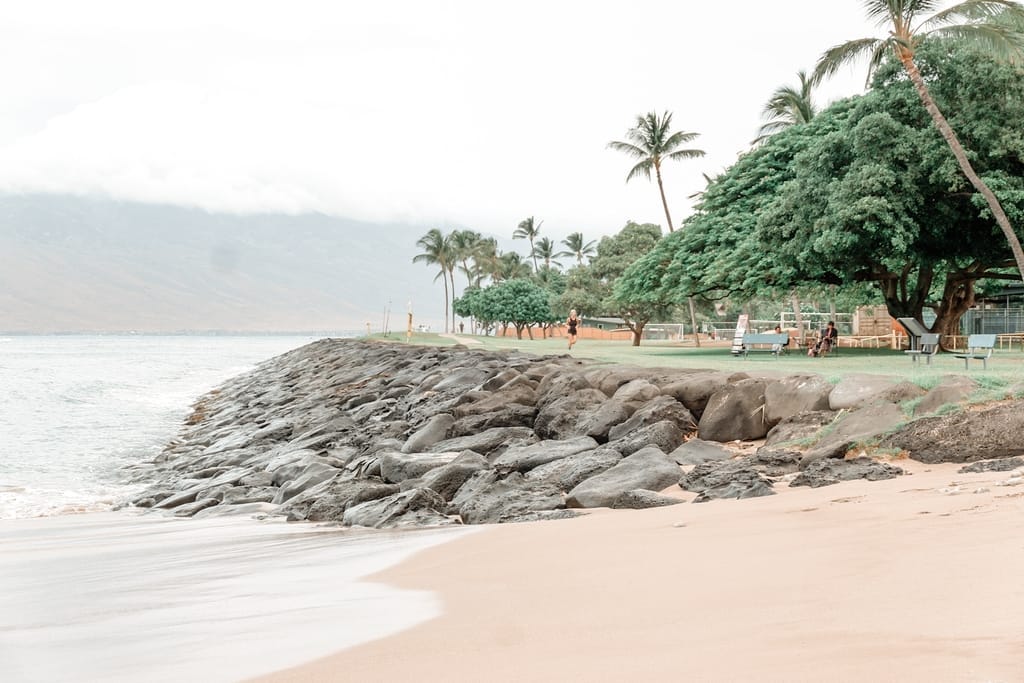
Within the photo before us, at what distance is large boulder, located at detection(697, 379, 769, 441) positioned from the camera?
9000 mm

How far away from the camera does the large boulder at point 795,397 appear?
8742 millimetres

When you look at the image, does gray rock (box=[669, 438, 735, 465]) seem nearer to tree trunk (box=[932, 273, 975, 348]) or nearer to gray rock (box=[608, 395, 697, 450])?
gray rock (box=[608, 395, 697, 450])

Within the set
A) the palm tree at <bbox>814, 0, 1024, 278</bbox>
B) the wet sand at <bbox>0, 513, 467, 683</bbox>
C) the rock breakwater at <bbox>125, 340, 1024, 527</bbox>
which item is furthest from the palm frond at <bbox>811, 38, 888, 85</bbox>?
the wet sand at <bbox>0, 513, 467, 683</bbox>

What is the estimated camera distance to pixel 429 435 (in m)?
11.6

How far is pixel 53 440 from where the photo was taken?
18.9 metres

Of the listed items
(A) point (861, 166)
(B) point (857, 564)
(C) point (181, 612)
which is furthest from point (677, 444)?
(A) point (861, 166)

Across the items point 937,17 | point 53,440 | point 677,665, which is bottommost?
point 53,440

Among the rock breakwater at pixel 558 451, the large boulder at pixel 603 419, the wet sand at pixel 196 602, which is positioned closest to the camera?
the wet sand at pixel 196 602

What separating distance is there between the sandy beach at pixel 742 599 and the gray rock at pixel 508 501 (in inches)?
47.9

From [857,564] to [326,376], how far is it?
26.9 m

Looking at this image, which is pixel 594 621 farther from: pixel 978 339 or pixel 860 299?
pixel 860 299

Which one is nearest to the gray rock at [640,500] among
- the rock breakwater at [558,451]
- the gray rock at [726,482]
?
the rock breakwater at [558,451]

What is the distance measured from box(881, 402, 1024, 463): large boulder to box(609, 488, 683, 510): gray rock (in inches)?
75.2

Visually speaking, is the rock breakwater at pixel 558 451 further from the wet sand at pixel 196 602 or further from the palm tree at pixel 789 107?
the palm tree at pixel 789 107
